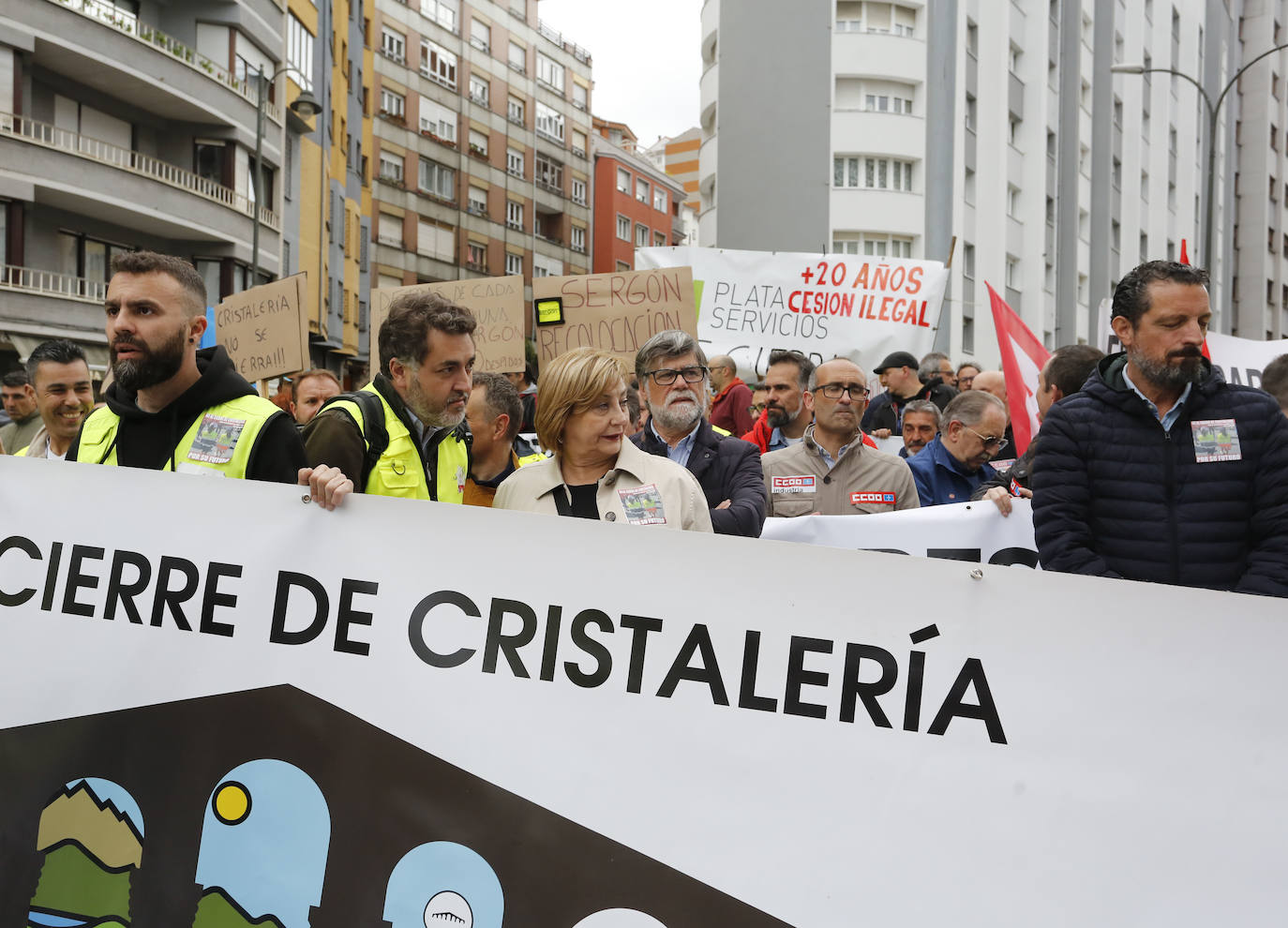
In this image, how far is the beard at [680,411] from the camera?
4242mm

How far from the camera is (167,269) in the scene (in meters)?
3.14

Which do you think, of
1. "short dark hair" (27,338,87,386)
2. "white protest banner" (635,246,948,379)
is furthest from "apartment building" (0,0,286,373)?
"short dark hair" (27,338,87,386)

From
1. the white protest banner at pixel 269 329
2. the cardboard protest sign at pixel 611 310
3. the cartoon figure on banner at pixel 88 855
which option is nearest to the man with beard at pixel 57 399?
the white protest banner at pixel 269 329

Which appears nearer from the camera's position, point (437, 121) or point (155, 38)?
point (155, 38)

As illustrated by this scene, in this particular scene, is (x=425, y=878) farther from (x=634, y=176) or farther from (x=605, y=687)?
(x=634, y=176)

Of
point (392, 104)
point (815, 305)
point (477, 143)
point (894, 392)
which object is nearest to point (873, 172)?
point (815, 305)

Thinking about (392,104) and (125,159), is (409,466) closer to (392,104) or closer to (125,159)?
(125,159)

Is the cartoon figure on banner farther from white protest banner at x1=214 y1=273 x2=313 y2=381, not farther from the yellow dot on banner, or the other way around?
white protest banner at x1=214 y1=273 x2=313 y2=381

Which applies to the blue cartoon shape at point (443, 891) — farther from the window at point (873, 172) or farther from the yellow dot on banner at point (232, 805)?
the window at point (873, 172)

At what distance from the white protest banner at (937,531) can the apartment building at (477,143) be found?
141ft

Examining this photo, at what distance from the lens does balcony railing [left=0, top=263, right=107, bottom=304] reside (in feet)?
75.6

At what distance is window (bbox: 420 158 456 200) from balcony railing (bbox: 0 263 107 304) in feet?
76.5

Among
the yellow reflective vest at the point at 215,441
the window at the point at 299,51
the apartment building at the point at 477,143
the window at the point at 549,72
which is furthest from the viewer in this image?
the window at the point at 549,72

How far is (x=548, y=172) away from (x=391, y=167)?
44.1 ft
